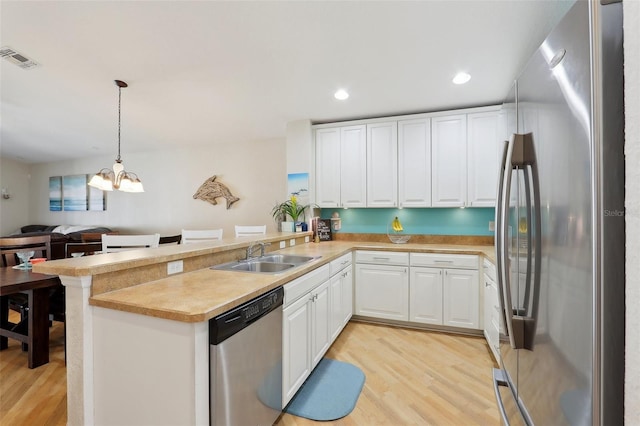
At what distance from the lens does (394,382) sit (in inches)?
83.0

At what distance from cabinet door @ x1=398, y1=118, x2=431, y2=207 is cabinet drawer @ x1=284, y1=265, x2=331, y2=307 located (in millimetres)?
1648

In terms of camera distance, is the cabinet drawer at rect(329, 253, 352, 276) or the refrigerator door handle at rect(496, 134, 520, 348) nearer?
the refrigerator door handle at rect(496, 134, 520, 348)

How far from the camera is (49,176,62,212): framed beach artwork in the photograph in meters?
6.59

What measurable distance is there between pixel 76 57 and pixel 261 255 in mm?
2337

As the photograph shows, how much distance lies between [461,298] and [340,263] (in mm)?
1351

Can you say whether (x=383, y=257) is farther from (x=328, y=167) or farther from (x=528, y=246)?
(x=528, y=246)

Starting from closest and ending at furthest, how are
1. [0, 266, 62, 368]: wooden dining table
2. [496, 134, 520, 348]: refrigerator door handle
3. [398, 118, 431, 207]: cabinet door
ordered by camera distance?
1. [496, 134, 520, 348]: refrigerator door handle
2. [0, 266, 62, 368]: wooden dining table
3. [398, 118, 431, 207]: cabinet door

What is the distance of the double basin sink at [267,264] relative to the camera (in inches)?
81.4

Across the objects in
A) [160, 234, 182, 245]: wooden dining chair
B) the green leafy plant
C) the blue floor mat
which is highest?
the green leafy plant

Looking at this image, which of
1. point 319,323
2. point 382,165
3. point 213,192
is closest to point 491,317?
point 319,323

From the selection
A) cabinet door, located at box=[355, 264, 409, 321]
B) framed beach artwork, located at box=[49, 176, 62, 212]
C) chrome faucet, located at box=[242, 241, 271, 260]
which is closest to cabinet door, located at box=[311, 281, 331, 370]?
chrome faucet, located at box=[242, 241, 271, 260]

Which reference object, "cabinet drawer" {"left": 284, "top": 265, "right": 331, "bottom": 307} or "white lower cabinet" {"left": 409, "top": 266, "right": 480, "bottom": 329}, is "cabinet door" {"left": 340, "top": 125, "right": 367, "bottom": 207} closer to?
"white lower cabinet" {"left": 409, "top": 266, "right": 480, "bottom": 329}

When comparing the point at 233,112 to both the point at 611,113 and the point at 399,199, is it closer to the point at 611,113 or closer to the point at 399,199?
the point at 399,199

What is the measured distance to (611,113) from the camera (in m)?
0.61
